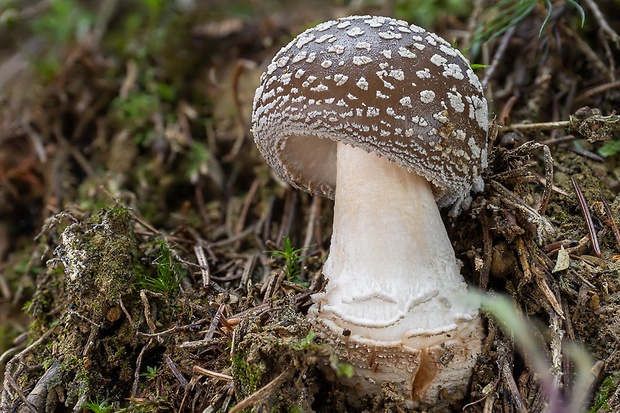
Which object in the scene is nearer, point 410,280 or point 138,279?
point 410,280

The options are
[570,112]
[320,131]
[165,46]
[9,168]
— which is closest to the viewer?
[320,131]

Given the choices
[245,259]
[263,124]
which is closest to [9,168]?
[245,259]

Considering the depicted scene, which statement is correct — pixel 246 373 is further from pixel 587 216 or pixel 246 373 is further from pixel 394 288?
pixel 587 216

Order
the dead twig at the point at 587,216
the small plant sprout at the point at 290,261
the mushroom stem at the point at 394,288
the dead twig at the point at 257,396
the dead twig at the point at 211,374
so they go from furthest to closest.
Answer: the small plant sprout at the point at 290,261, the dead twig at the point at 587,216, the mushroom stem at the point at 394,288, the dead twig at the point at 211,374, the dead twig at the point at 257,396

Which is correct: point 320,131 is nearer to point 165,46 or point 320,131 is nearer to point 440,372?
point 440,372

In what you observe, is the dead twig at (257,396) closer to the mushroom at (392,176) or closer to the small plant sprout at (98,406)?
the mushroom at (392,176)

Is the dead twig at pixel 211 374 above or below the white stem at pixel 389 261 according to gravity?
below

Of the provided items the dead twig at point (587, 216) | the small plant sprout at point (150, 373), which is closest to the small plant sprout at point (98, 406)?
the small plant sprout at point (150, 373)

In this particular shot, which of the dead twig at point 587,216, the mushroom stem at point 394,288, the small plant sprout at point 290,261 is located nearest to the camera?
the mushroom stem at point 394,288

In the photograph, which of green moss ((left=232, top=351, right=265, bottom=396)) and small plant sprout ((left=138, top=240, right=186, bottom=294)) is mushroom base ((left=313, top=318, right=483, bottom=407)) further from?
small plant sprout ((left=138, top=240, right=186, bottom=294))
